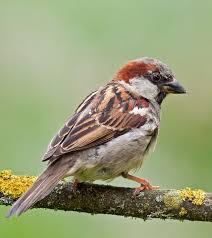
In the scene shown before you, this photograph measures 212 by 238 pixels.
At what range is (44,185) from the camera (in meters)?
5.02

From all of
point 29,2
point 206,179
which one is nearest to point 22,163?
point 206,179

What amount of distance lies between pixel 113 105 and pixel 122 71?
1.21 feet

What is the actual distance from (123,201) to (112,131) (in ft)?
1.39

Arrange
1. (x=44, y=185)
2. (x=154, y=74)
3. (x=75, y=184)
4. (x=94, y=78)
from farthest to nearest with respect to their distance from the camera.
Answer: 1. (x=94, y=78)
2. (x=154, y=74)
3. (x=75, y=184)
4. (x=44, y=185)

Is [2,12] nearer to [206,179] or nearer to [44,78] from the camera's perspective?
[44,78]

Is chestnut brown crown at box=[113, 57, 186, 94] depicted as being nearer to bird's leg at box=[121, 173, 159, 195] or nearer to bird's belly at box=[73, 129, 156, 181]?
bird's belly at box=[73, 129, 156, 181]

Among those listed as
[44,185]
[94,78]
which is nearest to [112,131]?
[44,185]

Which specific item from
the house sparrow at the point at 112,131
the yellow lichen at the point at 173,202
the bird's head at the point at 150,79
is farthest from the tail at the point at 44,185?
the bird's head at the point at 150,79

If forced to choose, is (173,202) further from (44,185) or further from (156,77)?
(156,77)

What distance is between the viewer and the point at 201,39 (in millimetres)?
6559

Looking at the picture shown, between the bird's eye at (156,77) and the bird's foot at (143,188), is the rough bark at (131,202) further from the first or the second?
the bird's eye at (156,77)

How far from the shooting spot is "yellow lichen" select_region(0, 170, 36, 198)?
5.05 meters

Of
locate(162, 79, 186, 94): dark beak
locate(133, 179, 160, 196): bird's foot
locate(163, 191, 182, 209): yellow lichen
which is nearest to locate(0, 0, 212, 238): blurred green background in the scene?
locate(162, 79, 186, 94): dark beak

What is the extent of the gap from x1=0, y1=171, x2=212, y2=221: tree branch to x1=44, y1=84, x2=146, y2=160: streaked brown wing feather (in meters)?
0.19
